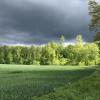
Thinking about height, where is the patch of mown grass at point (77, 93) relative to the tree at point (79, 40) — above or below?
below

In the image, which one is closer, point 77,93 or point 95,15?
point 77,93

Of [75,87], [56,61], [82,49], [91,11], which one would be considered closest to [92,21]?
[91,11]

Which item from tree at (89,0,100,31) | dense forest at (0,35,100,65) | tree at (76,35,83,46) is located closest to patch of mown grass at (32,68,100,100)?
tree at (89,0,100,31)

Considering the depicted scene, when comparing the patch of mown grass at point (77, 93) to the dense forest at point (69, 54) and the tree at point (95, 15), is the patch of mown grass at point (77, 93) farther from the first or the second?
the dense forest at point (69, 54)

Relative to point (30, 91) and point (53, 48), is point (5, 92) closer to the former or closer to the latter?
point (30, 91)

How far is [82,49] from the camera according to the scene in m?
161

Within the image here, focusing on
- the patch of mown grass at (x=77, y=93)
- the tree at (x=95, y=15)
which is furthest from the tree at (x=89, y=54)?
the patch of mown grass at (x=77, y=93)

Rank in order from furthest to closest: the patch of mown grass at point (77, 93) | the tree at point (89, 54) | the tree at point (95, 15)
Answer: the tree at point (89, 54) → the tree at point (95, 15) → the patch of mown grass at point (77, 93)

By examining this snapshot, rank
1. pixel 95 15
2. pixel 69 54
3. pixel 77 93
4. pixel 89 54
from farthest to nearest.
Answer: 1. pixel 69 54
2. pixel 89 54
3. pixel 95 15
4. pixel 77 93

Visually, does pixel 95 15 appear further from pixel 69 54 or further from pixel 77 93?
pixel 69 54

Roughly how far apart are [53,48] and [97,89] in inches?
6128

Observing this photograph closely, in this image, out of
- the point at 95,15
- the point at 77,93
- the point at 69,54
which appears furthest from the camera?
the point at 69,54

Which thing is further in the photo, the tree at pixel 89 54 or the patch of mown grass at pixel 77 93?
the tree at pixel 89 54

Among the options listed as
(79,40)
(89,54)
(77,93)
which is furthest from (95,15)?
(79,40)
